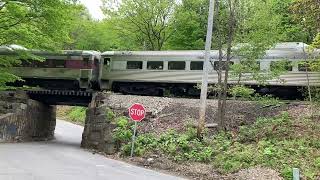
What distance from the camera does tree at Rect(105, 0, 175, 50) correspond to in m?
43.7

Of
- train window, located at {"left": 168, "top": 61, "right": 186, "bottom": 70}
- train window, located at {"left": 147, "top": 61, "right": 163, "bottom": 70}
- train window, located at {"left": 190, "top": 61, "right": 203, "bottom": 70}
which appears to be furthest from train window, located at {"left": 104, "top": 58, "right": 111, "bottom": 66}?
train window, located at {"left": 190, "top": 61, "right": 203, "bottom": 70}

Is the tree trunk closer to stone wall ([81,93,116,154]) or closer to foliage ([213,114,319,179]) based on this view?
foliage ([213,114,319,179])

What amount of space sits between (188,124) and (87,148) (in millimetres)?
7532

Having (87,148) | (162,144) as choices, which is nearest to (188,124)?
(162,144)

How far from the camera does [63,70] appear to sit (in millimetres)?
35688

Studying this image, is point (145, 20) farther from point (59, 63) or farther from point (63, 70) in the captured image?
point (63, 70)

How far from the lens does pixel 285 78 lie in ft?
93.5

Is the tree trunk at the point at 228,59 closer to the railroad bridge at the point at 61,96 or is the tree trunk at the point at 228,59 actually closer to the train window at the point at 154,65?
the train window at the point at 154,65

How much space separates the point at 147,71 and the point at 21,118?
9.65m

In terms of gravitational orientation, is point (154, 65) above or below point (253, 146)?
above

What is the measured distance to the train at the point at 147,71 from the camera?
2817 cm

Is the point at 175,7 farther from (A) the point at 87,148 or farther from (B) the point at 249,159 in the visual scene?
(B) the point at 249,159

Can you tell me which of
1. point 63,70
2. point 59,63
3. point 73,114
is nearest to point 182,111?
point 63,70

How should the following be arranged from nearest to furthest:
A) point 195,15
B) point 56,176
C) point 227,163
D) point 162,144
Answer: point 56,176 < point 227,163 < point 162,144 < point 195,15
